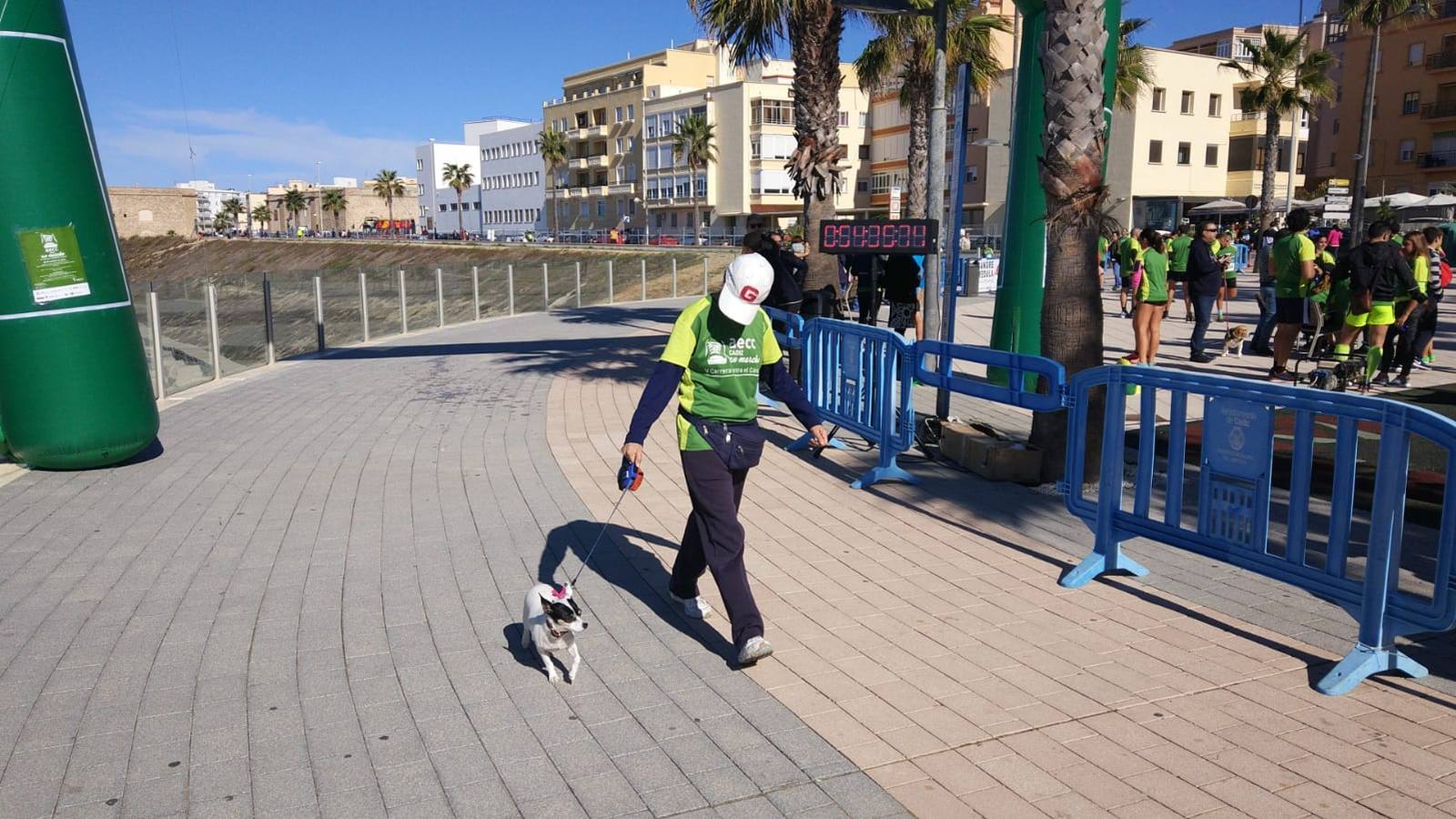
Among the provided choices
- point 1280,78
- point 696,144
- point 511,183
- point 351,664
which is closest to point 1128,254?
point 351,664

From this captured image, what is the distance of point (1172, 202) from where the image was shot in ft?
182

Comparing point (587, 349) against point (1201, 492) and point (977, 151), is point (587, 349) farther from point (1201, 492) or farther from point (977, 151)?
point (977, 151)

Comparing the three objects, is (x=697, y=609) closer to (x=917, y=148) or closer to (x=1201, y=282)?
(x=1201, y=282)

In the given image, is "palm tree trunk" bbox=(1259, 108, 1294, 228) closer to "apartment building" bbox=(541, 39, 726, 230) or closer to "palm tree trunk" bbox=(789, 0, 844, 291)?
"palm tree trunk" bbox=(789, 0, 844, 291)

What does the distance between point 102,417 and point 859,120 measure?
6559 cm

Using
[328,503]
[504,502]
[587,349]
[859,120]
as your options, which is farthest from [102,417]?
[859,120]

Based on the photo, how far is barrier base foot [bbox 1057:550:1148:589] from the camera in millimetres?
5535

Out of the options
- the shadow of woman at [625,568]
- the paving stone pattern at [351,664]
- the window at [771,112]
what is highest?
the window at [771,112]

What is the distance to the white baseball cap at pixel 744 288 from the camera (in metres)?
4.43

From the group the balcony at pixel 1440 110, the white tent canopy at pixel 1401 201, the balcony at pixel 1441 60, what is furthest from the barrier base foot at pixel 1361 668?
the balcony at pixel 1441 60

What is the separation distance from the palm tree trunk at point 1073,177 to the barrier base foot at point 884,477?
1327 millimetres

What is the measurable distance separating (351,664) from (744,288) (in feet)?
7.84

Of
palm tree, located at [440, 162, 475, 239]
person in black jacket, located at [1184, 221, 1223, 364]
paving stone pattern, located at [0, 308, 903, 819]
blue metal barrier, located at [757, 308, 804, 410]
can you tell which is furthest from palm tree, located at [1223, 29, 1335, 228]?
palm tree, located at [440, 162, 475, 239]

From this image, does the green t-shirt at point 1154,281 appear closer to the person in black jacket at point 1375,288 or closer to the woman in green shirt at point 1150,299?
the woman in green shirt at point 1150,299
